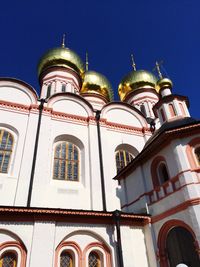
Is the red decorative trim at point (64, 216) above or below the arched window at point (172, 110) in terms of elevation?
below

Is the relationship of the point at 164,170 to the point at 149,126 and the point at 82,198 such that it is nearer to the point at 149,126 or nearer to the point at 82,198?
the point at 82,198

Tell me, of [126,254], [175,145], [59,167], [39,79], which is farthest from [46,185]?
[39,79]

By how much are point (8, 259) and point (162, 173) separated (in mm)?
6380

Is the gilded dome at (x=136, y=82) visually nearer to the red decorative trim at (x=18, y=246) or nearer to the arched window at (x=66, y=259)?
the arched window at (x=66, y=259)

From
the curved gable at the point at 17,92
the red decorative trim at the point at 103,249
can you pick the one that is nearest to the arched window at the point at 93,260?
the red decorative trim at the point at 103,249

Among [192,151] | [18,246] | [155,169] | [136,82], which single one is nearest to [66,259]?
[18,246]

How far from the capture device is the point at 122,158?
1427 centimetres

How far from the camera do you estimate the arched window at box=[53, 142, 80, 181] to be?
12.1m

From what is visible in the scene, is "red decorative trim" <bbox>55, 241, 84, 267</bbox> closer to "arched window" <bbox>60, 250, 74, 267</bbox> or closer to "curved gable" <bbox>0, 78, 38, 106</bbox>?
"arched window" <bbox>60, 250, 74, 267</bbox>

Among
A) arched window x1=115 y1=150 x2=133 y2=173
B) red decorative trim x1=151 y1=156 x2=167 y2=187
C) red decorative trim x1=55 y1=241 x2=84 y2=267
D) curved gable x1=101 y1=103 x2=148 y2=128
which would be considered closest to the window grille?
red decorative trim x1=55 y1=241 x2=84 y2=267

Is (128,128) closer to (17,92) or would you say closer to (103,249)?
(17,92)

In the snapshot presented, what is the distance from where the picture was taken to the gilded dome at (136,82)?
78.3 ft

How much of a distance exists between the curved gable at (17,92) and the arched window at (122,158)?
574cm

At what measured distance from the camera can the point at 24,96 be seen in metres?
14.0
